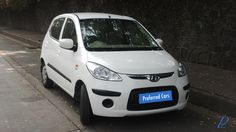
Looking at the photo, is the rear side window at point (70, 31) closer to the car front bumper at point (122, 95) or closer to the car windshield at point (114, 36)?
the car windshield at point (114, 36)

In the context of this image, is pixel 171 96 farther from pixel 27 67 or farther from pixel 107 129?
pixel 27 67

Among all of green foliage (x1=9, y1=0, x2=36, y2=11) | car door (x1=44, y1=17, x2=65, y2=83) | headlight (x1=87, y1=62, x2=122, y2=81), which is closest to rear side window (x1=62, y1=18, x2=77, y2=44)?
car door (x1=44, y1=17, x2=65, y2=83)

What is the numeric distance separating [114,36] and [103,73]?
49.2 inches

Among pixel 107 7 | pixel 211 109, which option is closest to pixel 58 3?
pixel 107 7

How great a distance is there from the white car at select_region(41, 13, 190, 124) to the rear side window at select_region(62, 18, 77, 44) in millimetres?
19

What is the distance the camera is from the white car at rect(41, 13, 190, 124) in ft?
15.7

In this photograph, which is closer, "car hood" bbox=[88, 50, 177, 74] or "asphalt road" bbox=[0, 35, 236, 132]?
"car hood" bbox=[88, 50, 177, 74]

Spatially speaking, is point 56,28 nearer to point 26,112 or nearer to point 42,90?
point 42,90

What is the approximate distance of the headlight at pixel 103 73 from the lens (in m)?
4.82

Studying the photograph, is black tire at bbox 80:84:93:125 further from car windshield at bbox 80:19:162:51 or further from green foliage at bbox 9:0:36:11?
green foliage at bbox 9:0:36:11

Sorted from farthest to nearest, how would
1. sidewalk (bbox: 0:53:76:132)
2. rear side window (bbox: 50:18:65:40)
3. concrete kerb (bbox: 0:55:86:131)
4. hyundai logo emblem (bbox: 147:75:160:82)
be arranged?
rear side window (bbox: 50:18:65:40)
concrete kerb (bbox: 0:55:86:131)
sidewalk (bbox: 0:53:76:132)
hyundai logo emblem (bbox: 147:75:160:82)

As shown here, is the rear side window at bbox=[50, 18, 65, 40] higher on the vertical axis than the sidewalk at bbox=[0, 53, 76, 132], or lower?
higher

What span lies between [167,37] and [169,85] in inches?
213

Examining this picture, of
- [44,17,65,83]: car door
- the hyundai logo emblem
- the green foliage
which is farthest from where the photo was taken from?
the green foliage
